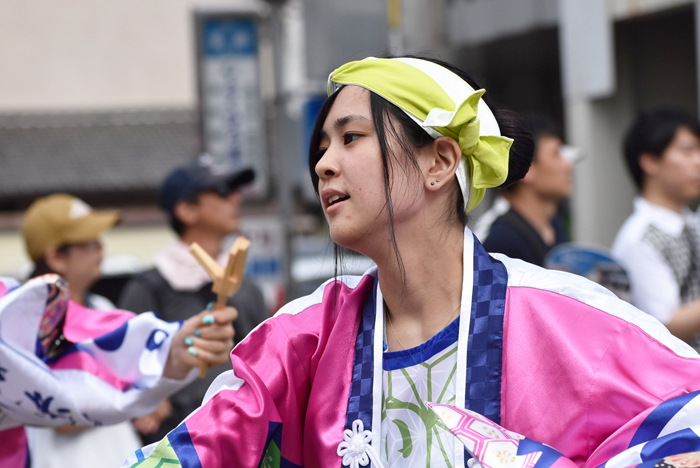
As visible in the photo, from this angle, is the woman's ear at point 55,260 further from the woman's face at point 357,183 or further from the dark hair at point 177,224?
the woman's face at point 357,183

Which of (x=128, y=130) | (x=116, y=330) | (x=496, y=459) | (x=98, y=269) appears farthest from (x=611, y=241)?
(x=128, y=130)

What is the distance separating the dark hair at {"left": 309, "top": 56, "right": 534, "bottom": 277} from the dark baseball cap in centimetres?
216

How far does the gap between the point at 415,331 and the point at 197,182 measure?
8.26 feet

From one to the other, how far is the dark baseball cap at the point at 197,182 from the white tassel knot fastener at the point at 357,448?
2.52 m

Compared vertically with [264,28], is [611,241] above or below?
below

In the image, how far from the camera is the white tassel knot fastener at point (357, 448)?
5.76 feet

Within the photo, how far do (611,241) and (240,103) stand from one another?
3521 mm

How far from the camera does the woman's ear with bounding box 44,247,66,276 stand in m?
3.98

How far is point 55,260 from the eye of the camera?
402 centimetres

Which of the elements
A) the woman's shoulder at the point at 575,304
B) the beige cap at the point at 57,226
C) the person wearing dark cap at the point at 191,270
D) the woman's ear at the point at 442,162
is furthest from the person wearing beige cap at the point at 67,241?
the woman's shoulder at the point at 575,304

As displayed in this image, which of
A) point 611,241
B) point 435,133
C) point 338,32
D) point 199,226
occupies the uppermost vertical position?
point 338,32

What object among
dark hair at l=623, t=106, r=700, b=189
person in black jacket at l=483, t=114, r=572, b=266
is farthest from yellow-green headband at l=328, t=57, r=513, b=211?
dark hair at l=623, t=106, r=700, b=189

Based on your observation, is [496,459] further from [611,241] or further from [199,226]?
[611,241]

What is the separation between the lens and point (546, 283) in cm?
174
